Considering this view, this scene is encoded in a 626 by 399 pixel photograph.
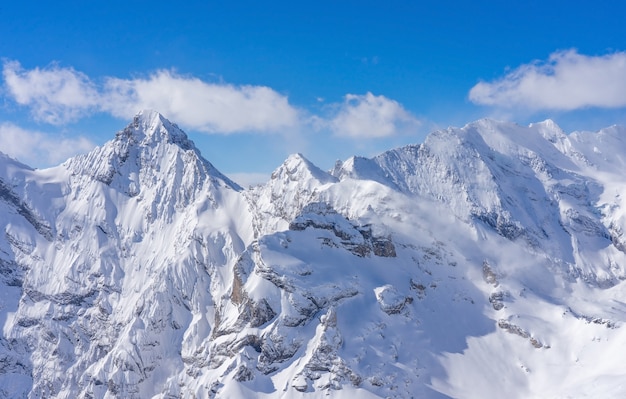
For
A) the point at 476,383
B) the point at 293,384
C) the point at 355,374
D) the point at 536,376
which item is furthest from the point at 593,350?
the point at 293,384

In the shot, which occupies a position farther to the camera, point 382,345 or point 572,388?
point 382,345

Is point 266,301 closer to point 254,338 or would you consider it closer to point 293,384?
point 254,338

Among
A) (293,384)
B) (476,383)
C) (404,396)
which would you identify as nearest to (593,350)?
(476,383)

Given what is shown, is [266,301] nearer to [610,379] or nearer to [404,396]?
[404,396]

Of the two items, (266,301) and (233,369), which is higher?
(266,301)

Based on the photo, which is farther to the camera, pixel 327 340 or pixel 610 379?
pixel 327 340

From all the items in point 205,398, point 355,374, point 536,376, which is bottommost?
point 205,398

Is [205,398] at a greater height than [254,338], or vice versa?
[254,338]

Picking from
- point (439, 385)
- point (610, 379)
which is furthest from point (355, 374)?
point (610, 379)
